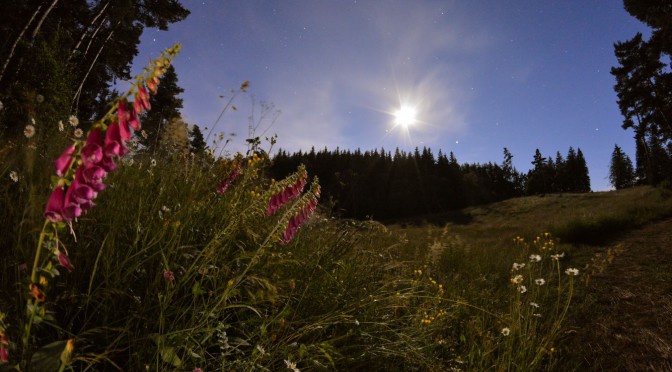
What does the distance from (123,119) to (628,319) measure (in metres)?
5.04

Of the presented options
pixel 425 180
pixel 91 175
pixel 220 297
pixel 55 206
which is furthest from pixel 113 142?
pixel 425 180

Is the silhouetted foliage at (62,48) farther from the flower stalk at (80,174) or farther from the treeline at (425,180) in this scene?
the treeline at (425,180)

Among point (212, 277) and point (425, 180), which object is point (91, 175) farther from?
point (425, 180)

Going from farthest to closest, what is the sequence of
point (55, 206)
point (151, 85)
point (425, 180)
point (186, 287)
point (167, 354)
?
point (425, 180)
point (186, 287)
point (167, 354)
point (151, 85)
point (55, 206)

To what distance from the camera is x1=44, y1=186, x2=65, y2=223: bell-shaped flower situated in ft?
2.93

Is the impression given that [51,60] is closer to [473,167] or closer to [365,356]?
[365,356]

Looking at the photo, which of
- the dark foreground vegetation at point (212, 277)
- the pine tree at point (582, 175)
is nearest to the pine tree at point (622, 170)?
the pine tree at point (582, 175)

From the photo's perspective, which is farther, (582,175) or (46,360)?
(582,175)

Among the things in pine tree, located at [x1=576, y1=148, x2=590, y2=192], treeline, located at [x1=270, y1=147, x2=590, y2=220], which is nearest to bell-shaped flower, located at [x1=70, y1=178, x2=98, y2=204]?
treeline, located at [x1=270, y1=147, x2=590, y2=220]

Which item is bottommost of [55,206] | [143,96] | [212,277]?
[212,277]

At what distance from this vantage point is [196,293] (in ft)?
5.15

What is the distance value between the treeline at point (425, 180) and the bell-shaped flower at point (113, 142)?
6964 centimetres

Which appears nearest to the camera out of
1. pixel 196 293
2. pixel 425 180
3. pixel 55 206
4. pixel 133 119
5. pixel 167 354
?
pixel 55 206

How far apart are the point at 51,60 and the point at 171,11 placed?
6010 millimetres
